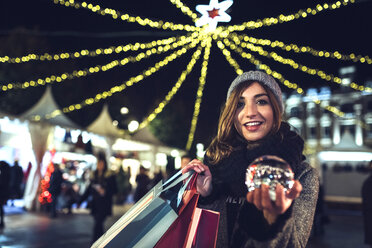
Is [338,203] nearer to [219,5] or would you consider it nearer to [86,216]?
[86,216]

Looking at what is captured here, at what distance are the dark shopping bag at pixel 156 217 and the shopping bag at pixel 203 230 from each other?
0.10 m

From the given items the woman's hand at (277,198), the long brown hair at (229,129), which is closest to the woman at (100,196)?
the long brown hair at (229,129)

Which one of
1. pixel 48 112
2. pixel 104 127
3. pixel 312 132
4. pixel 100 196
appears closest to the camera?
pixel 100 196

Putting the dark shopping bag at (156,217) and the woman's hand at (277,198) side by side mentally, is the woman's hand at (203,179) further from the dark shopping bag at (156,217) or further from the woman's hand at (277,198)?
the woman's hand at (277,198)

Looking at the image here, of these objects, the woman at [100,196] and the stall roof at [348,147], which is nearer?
the woman at [100,196]

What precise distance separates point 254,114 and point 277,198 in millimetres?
639

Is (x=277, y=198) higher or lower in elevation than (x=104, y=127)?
A: lower

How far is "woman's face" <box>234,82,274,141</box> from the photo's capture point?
5.22ft

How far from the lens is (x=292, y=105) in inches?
2205

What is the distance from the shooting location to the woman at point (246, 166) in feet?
3.73

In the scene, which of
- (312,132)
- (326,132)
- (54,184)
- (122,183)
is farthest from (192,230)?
(312,132)

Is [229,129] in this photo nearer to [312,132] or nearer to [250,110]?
[250,110]

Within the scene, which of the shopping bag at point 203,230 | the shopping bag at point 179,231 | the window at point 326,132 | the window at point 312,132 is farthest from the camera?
the window at point 312,132

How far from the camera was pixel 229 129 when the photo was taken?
5.64 ft
